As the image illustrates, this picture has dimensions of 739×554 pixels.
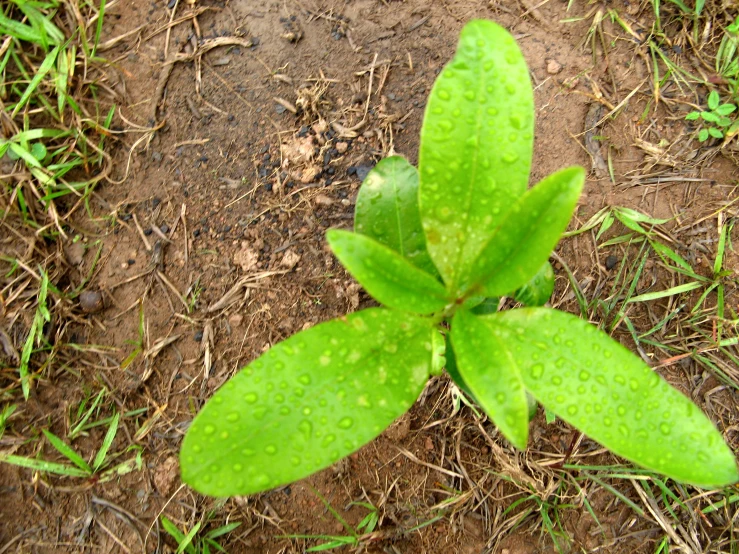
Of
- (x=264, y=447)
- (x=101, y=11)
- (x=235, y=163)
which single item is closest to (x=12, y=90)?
(x=101, y=11)

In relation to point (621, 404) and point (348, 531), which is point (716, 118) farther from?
point (348, 531)

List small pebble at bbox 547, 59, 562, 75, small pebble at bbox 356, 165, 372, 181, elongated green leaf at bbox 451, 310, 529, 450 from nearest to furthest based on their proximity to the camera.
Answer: elongated green leaf at bbox 451, 310, 529, 450 < small pebble at bbox 356, 165, 372, 181 < small pebble at bbox 547, 59, 562, 75

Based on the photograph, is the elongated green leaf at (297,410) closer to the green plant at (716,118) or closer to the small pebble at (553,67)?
the small pebble at (553,67)

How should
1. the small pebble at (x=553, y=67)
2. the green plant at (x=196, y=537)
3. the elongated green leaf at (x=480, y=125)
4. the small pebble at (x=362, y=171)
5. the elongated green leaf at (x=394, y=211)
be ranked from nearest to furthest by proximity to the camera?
the elongated green leaf at (x=480, y=125) < the elongated green leaf at (x=394, y=211) < the green plant at (x=196, y=537) < the small pebble at (x=362, y=171) < the small pebble at (x=553, y=67)

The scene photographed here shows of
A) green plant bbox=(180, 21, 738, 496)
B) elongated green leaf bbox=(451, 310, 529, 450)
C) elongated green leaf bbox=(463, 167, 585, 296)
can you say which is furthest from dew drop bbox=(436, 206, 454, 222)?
elongated green leaf bbox=(451, 310, 529, 450)

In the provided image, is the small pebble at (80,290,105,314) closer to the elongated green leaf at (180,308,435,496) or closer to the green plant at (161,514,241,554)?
the green plant at (161,514,241,554)

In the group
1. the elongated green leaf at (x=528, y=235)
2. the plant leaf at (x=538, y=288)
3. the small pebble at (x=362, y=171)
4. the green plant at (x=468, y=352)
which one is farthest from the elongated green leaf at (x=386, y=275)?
the small pebble at (x=362, y=171)
